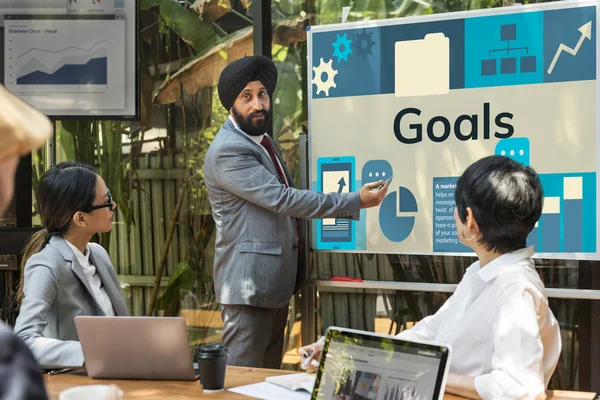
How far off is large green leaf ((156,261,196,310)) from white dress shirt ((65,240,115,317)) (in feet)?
6.79

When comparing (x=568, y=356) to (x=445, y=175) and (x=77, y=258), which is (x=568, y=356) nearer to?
(x=445, y=175)

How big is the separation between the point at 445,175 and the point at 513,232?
1.86 m

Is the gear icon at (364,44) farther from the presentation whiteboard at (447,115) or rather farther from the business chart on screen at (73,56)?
the business chart on screen at (73,56)

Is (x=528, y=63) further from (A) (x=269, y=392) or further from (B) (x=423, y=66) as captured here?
(A) (x=269, y=392)

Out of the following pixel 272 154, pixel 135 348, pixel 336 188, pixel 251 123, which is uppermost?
pixel 251 123

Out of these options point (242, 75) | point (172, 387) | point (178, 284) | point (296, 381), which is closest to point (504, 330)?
point (296, 381)

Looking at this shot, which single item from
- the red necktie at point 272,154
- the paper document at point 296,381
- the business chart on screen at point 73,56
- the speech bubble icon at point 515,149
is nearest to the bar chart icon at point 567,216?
the speech bubble icon at point 515,149

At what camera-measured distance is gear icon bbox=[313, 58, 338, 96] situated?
4.23 metres

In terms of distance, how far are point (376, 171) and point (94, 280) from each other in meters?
1.66

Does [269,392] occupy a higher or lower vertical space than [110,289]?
lower

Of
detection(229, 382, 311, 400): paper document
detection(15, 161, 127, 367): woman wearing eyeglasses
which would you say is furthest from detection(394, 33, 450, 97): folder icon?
detection(229, 382, 311, 400): paper document

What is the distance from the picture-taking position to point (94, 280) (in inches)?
116

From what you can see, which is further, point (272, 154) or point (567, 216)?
point (272, 154)

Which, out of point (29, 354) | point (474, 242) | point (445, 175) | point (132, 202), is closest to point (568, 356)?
point (445, 175)
